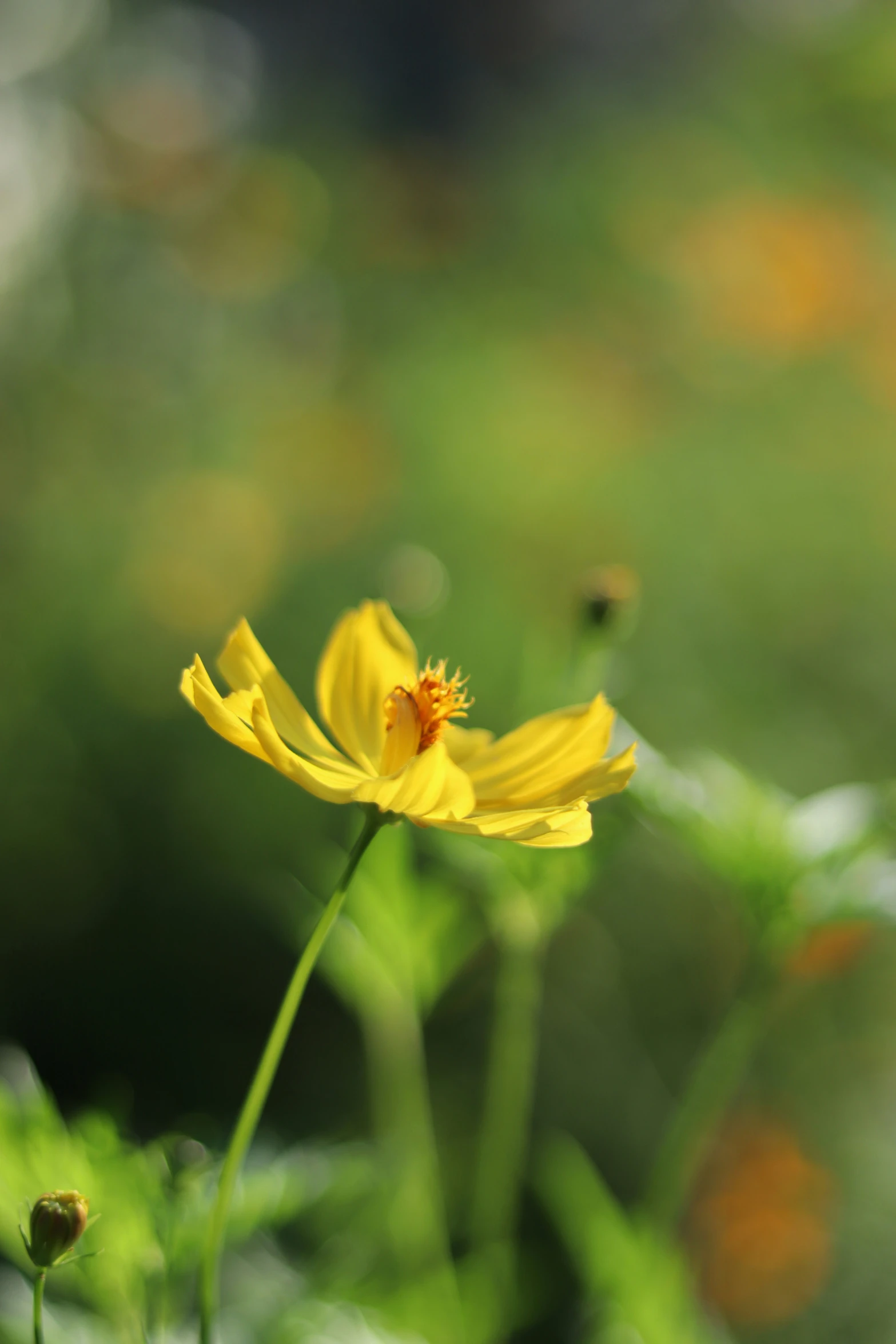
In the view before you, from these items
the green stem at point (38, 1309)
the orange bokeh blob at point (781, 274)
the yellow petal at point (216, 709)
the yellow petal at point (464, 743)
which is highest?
the orange bokeh blob at point (781, 274)

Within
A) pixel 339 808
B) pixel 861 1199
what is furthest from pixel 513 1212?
pixel 339 808

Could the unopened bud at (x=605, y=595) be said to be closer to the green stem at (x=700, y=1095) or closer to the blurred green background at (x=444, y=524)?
the blurred green background at (x=444, y=524)

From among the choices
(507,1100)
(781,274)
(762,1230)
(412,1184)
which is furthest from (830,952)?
(781,274)

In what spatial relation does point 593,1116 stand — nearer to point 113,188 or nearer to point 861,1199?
point 861,1199

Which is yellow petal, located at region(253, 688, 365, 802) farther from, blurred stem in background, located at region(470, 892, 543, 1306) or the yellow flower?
blurred stem in background, located at region(470, 892, 543, 1306)

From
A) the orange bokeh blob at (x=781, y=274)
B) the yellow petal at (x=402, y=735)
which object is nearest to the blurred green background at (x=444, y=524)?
the orange bokeh blob at (x=781, y=274)

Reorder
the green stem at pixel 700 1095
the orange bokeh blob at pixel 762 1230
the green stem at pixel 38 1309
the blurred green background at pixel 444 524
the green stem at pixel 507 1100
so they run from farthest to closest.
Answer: the blurred green background at pixel 444 524
the orange bokeh blob at pixel 762 1230
the green stem at pixel 507 1100
the green stem at pixel 700 1095
the green stem at pixel 38 1309

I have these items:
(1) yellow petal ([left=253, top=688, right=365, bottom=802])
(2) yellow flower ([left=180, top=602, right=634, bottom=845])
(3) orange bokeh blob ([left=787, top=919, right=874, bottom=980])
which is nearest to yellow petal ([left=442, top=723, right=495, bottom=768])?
(2) yellow flower ([left=180, top=602, right=634, bottom=845])
